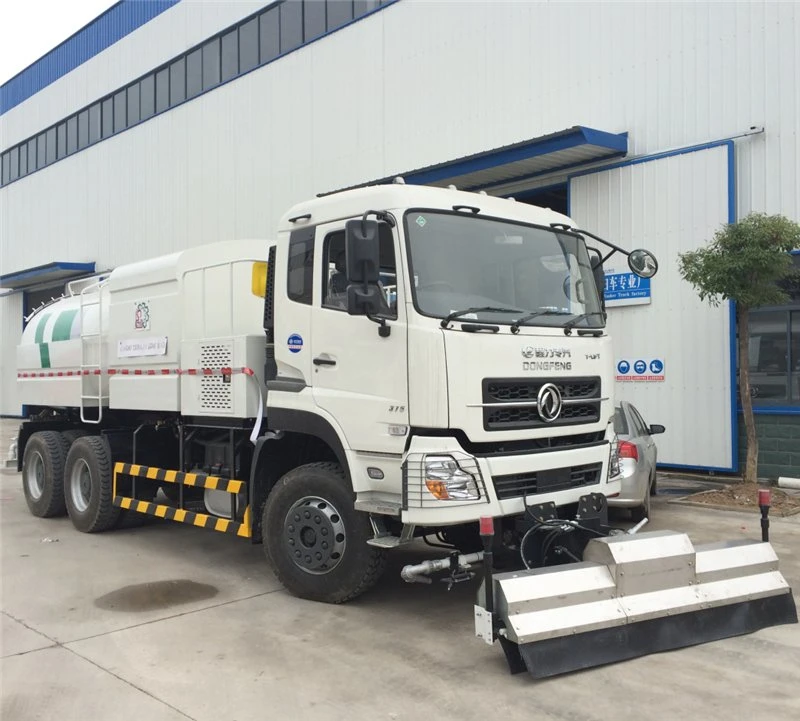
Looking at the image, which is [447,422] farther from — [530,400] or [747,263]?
[747,263]

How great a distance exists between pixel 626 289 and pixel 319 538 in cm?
865

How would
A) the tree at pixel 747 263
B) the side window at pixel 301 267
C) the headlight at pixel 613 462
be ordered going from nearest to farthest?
1. the side window at pixel 301 267
2. the headlight at pixel 613 462
3. the tree at pixel 747 263

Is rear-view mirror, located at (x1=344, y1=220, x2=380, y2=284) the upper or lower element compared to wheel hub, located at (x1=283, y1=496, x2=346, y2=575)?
upper

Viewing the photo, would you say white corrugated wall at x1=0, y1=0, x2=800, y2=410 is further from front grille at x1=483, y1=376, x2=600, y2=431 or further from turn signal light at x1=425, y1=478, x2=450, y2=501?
turn signal light at x1=425, y1=478, x2=450, y2=501

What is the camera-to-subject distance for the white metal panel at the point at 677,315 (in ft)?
38.5

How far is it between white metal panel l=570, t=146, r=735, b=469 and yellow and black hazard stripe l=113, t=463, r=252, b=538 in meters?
7.86

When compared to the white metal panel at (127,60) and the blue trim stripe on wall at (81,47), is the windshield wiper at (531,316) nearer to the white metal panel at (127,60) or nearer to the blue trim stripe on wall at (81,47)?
the white metal panel at (127,60)

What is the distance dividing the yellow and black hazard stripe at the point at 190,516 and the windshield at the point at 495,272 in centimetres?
268

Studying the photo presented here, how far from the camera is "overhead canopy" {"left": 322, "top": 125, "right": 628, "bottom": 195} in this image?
1215cm

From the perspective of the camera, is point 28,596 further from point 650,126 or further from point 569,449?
point 650,126

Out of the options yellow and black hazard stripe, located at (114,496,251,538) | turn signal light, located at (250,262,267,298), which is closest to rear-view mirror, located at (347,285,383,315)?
turn signal light, located at (250,262,267,298)

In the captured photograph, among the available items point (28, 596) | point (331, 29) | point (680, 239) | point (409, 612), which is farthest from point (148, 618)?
Result: point (331, 29)

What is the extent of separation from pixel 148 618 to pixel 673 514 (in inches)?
252

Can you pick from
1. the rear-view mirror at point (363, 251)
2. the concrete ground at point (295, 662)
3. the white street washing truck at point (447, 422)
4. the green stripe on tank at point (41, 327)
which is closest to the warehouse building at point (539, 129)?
the concrete ground at point (295, 662)
